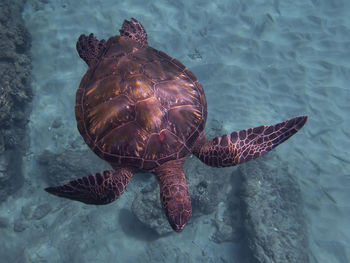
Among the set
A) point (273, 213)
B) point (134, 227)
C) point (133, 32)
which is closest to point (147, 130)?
point (133, 32)

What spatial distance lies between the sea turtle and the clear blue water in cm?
303

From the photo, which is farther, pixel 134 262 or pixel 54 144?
pixel 54 144

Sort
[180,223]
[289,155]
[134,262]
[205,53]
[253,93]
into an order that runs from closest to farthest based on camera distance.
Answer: [180,223]
[134,262]
[289,155]
[253,93]
[205,53]

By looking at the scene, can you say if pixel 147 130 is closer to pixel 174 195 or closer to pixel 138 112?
pixel 138 112


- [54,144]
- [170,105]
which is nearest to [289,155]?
[170,105]

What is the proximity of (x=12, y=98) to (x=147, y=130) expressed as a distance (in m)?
6.26

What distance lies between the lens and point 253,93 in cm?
820

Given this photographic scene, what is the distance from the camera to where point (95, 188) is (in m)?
3.65

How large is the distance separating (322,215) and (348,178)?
1.47 metres

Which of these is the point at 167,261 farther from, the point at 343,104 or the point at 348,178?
the point at 343,104

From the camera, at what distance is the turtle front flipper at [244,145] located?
3.84m

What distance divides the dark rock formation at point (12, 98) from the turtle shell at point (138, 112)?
15.2 feet

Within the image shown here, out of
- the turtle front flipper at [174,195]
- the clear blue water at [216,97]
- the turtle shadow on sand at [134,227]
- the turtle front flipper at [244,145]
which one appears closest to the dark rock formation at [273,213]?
the clear blue water at [216,97]

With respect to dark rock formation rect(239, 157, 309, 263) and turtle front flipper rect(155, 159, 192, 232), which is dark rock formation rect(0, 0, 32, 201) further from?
dark rock formation rect(239, 157, 309, 263)
